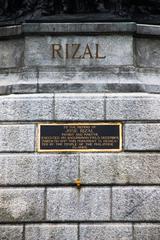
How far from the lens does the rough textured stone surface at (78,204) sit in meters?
11.4

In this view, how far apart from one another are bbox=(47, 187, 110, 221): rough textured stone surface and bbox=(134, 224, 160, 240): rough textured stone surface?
0.55 m

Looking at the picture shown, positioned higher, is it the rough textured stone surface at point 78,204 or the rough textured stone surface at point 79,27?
the rough textured stone surface at point 79,27

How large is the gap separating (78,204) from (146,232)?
49.4 inches

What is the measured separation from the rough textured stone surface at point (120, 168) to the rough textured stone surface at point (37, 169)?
22cm

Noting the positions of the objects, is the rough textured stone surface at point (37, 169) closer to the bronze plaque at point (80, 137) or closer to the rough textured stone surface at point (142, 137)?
the bronze plaque at point (80, 137)

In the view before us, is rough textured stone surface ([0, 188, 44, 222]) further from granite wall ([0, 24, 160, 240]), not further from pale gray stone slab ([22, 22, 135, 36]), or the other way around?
pale gray stone slab ([22, 22, 135, 36])

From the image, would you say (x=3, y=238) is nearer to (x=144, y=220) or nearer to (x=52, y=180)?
(x=52, y=180)

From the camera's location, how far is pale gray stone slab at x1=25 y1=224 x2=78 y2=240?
11.3 meters

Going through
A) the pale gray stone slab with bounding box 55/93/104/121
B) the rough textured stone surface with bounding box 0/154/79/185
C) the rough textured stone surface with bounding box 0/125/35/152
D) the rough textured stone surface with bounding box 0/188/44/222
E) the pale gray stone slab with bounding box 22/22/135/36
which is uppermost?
the pale gray stone slab with bounding box 22/22/135/36

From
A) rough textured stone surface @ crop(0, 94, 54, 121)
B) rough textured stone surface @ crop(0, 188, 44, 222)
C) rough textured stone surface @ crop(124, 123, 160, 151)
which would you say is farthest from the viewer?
rough textured stone surface @ crop(0, 94, 54, 121)

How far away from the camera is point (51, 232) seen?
1134 centimetres

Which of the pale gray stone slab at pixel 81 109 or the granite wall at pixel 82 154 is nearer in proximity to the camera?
the granite wall at pixel 82 154

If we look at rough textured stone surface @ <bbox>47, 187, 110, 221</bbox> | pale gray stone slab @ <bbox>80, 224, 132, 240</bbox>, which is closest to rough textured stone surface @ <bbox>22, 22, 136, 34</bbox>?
rough textured stone surface @ <bbox>47, 187, 110, 221</bbox>

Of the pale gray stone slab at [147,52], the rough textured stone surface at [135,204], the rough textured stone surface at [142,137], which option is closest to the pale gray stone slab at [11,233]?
the rough textured stone surface at [135,204]
